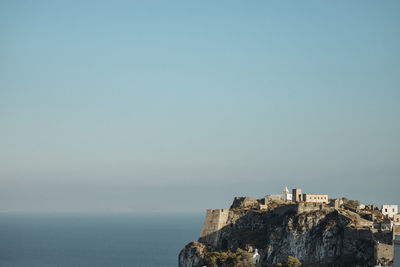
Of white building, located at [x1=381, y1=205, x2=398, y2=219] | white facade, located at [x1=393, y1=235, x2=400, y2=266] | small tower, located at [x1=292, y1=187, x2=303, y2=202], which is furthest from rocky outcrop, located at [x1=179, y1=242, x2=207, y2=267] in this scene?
white facade, located at [x1=393, y1=235, x2=400, y2=266]

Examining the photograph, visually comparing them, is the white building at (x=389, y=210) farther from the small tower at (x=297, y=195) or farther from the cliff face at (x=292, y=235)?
the small tower at (x=297, y=195)

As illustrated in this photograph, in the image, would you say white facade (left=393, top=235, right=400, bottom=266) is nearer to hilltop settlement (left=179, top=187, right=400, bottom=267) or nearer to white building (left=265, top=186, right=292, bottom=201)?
hilltop settlement (left=179, top=187, right=400, bottom=267)

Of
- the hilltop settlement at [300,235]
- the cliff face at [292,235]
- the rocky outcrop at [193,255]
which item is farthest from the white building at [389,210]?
the rocky outcrop at [193,255]

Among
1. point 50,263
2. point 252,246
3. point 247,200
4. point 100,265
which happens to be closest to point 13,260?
point 50,263

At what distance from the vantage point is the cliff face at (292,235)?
286 ft

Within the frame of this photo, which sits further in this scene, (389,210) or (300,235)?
(389,210)

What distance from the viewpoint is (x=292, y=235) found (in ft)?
313

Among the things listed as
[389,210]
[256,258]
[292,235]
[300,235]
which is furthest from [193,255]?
[389,210]

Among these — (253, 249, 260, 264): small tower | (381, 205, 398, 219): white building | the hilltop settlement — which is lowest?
(253, 249, 260, 264): small tower

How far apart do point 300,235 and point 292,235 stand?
1.19 meters

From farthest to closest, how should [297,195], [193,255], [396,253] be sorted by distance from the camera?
[297,195] < [193,255] < [396,253]

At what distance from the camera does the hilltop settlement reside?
282ft

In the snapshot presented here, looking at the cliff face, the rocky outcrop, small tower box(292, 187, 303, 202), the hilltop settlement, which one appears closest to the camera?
the hilltop settlement

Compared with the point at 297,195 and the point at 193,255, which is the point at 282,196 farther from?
the point at 193,255
